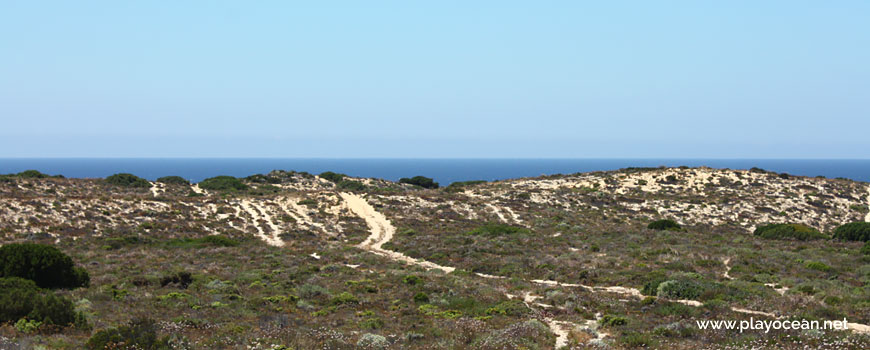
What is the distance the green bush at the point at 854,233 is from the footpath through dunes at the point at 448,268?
1933 cm

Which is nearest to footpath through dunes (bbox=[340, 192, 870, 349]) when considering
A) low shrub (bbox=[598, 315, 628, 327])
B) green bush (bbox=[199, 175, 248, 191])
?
low shrub (bbox=[598, 315, 628, 327])

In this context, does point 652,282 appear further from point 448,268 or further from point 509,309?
point 448,268

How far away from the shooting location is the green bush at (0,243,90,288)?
19375 mm

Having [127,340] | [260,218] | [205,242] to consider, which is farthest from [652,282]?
[260,218]

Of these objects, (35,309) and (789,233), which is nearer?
(35,309)

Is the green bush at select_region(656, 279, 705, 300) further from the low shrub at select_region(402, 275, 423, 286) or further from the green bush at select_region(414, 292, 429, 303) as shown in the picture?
the low shrub at select_region(402, 275, 423, 286)

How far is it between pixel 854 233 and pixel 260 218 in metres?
46.8

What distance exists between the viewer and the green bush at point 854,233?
127ft

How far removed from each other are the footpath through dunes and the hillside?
124 millimetres

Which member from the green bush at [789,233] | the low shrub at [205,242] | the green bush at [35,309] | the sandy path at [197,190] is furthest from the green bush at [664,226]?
the sandy path at [197,190]

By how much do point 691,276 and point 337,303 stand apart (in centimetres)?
1478

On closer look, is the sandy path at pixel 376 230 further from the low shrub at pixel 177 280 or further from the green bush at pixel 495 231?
the low shrub at pixel 177 280

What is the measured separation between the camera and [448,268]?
28875mm

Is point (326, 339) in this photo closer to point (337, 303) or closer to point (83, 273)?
point (337, 303)
